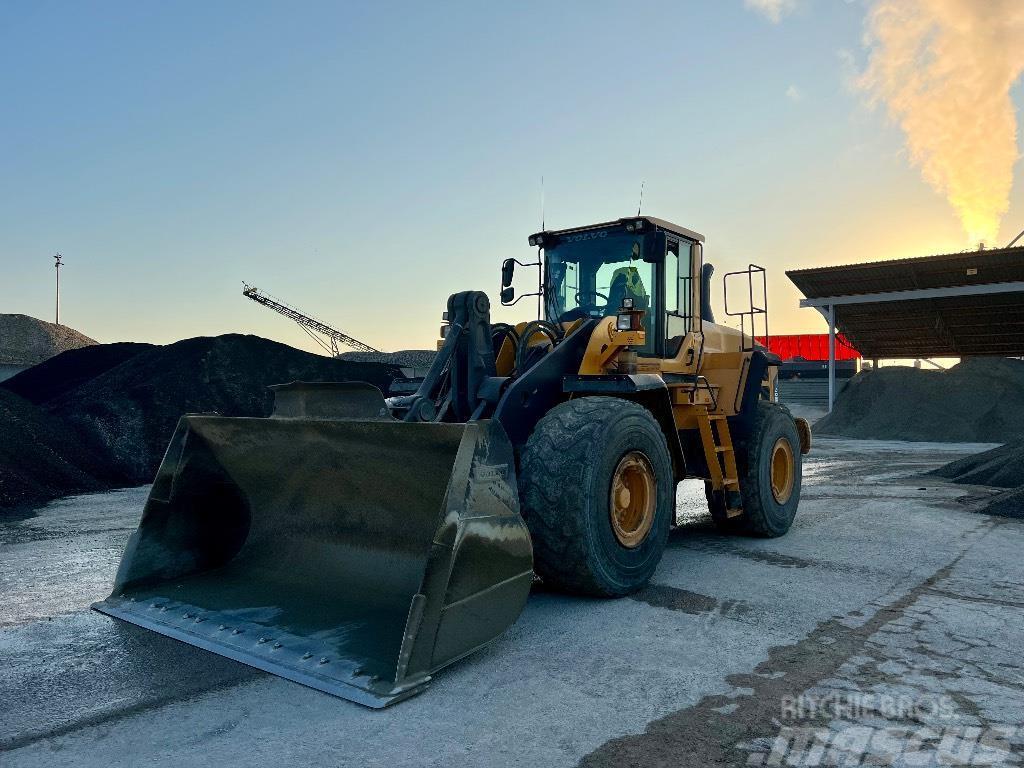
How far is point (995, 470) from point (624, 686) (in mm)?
9858

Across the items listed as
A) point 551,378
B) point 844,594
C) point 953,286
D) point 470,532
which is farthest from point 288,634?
point 953,286

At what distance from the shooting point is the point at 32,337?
39.2m

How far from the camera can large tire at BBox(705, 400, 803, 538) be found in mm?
6520

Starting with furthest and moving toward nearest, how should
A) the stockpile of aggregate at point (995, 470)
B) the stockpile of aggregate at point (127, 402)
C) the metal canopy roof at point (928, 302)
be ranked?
the metal canopy roof at point (928, 302)
the stockpile of aggregate at point (127, 402)
the stockpile of aggregate at point (995, 470)

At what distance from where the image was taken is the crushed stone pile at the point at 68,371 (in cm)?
1528

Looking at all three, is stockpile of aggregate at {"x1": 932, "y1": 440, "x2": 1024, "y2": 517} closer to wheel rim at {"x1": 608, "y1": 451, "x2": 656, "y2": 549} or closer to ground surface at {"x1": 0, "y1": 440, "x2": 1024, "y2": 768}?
ground surface at {"x1": 0, "y1": 440, "x2": 1024, "y2": 768}

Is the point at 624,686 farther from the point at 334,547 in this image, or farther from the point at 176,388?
the point at 176,388

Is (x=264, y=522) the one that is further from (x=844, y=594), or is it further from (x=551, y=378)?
(x=844, y=594)

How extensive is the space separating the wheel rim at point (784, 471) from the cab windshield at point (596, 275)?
2.13 meters

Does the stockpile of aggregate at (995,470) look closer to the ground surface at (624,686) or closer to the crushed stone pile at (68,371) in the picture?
the ground surface at (624,686)

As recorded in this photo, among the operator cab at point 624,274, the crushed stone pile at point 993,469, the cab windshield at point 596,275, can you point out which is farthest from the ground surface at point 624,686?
the crushed stone pile at point 993,469

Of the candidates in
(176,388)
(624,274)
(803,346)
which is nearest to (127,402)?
(176,388)

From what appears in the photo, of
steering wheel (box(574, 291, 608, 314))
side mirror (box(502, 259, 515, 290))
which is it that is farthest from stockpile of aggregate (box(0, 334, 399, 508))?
steering wheel (box(574, 291, 608, 314))

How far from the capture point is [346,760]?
2662 millimetres
